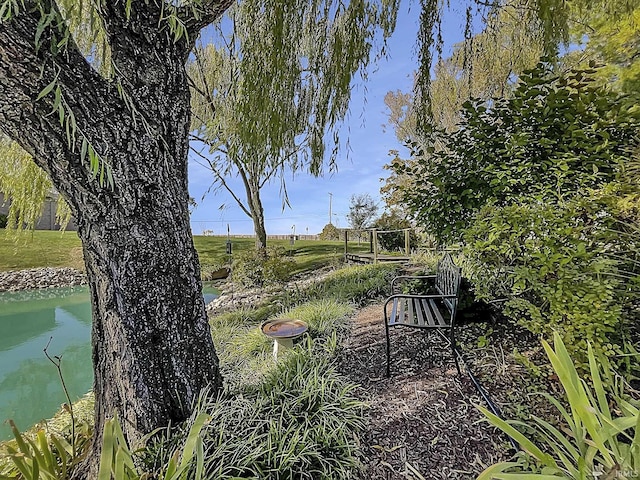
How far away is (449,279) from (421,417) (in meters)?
1.06

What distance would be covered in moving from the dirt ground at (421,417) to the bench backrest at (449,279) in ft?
1.38

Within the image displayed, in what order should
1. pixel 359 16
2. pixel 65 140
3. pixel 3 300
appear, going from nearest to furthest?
1. pixel 65 140
2. pixel 359 16
3. pixel 3 300

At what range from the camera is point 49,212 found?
13898 mm

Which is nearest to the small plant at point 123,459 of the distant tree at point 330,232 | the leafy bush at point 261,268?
the leafy bush at point 261,268

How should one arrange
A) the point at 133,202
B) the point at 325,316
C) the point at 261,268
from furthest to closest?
the point at 261,268 < the point at 325,316 < the point at 133,202

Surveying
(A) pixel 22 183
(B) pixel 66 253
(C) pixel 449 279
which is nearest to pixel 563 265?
(C) pixel 449 279

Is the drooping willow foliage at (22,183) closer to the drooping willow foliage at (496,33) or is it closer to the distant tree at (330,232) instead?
the drooping willow foliage at (496,33)

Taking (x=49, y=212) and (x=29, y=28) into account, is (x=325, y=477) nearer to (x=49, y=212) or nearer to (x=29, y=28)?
(x=29, y=28)

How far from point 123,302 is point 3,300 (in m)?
8.99

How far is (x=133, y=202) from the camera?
1369mm

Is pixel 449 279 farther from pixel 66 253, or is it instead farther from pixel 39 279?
pixel 66 253

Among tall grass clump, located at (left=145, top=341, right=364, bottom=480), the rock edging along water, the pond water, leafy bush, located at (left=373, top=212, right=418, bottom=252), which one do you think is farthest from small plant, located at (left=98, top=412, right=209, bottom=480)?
the rock edging along water

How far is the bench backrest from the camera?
212cm

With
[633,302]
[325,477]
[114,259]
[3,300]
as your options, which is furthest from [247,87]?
[3,300]
